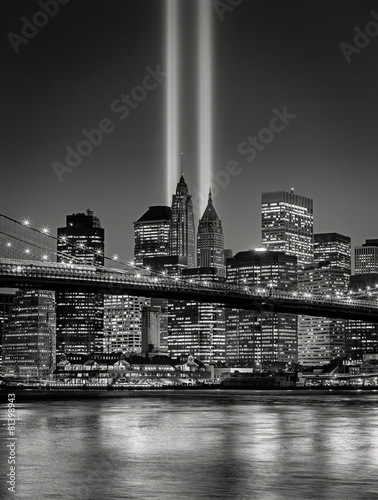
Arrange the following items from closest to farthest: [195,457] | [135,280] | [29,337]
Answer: [195,457]
[135,280]
[29,337]

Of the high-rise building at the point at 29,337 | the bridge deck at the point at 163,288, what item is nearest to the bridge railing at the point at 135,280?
the bridge deck at the point at 163,288

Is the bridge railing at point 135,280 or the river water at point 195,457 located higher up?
the bridge railing at point 135,280

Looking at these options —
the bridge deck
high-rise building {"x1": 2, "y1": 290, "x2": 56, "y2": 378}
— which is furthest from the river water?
high-rise building {"x1": 2, "y1": 290, "x2": 56, "y2": 378}

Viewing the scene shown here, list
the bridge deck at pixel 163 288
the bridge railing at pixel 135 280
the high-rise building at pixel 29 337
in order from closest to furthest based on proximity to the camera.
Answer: the bridge railing at pixel 135 280 < the bridge deck at pixel 163 288 < the high-rise building at pixel 29 337

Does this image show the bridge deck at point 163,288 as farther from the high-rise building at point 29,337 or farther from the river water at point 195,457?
the high-rise building at point 29,337

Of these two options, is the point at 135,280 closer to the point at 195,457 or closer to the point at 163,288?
the point at 163,288

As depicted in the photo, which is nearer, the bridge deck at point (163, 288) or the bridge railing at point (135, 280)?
the bridge railing at point (135, 280)

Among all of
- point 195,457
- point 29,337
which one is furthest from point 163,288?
point 29,337
